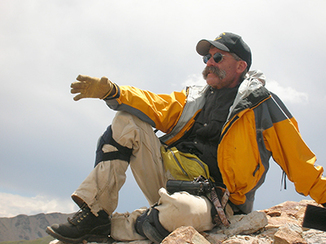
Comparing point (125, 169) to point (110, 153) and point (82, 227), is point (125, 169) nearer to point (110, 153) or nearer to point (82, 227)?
point (110, 153)

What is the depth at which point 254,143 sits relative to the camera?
3129 millimetres

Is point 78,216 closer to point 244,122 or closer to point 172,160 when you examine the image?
point 172,160

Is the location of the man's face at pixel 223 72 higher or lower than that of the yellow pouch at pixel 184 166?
higher

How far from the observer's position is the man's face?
388 cm

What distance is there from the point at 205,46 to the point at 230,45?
0.36 metres

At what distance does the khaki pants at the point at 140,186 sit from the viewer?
2.63 m

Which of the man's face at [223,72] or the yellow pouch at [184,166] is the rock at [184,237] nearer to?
the yellow pouch at [184,166]

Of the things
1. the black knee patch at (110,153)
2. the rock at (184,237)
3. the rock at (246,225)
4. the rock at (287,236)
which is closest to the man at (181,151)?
the black knee patch at (110,153)

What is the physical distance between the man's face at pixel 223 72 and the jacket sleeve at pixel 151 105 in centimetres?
47

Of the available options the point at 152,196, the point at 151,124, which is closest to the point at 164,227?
the point at 152,196

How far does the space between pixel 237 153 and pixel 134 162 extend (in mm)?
1157

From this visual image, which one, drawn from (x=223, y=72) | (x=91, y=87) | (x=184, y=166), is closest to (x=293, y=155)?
(x=184, y=166)

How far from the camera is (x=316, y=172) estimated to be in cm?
295

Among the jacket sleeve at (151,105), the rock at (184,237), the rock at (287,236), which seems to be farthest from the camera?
the jacket sleeve at (151,105)
